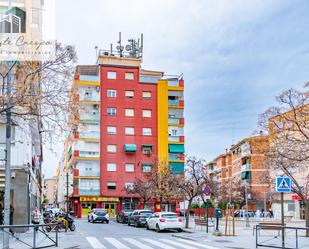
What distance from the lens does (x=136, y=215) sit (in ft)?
145

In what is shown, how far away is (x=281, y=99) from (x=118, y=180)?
51.8 meters

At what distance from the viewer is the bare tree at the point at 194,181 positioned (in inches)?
1479

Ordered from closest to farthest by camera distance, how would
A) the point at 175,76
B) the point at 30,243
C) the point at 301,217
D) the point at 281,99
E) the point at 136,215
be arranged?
the point at 30,243 < the point at 281,99 < the point at 136,215 < the point at 301,217 < the point at 175,76

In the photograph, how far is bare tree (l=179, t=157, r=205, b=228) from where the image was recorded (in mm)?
37562

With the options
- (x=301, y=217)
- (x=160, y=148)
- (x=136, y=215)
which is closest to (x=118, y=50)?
(x=160, y=148)

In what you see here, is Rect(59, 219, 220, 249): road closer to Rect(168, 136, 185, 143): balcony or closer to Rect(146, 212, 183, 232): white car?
Rect(146, 212, 183, 232): white car

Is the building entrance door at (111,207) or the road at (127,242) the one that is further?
the building entrance door at (111,207)

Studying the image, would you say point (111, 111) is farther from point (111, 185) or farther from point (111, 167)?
point (111, 185)

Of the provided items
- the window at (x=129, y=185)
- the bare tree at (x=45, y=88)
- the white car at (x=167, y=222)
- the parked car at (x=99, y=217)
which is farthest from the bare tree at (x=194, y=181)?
the window at (x=129, y=185)

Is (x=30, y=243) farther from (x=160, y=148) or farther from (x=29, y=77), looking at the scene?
(x=160, y=148)

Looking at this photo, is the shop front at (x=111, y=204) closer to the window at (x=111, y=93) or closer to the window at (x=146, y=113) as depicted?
the window at (x=146, y=113)

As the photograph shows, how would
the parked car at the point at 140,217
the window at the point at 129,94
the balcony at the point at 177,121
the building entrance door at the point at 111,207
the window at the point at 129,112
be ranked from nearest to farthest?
1. the parked car at the point at 140,217
2. the building entrance door at the point at 111,207
3. the window at the point at 129,112
4. the window at the point at 129,94
5. the balcony at the point at 177,121

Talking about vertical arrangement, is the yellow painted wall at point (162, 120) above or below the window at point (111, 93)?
below

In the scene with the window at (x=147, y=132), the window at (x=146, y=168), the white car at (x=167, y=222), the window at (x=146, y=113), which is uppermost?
the window at (x=146, y=113)
